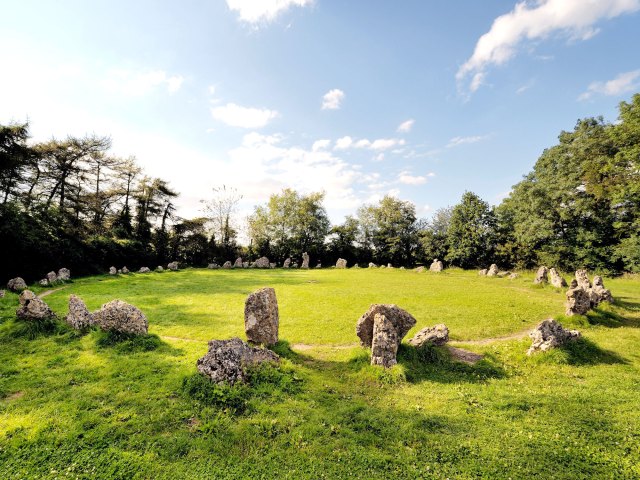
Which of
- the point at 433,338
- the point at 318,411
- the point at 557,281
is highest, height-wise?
the point at 557,281

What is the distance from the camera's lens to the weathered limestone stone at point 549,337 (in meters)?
10.6

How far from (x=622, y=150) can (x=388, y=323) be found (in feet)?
120

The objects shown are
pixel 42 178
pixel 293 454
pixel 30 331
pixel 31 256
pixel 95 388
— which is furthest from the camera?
pixel 42 178

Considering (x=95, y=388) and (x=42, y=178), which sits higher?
(x=42, y=178)

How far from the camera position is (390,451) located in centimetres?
592

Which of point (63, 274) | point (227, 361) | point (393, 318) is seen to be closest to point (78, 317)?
point (227, 361)

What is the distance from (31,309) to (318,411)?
12.9m

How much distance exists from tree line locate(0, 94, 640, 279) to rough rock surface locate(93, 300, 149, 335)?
21.0m

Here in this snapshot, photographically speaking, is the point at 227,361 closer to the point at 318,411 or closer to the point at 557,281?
the point at 318,411

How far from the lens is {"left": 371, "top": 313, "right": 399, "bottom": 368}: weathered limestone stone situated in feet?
31.6

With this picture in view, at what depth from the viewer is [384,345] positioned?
9.70 meters

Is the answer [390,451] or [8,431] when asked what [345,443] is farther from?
[8,431]

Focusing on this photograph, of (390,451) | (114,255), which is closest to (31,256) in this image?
(114,255)

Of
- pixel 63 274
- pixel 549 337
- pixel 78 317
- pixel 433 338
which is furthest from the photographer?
pixel 63 274
